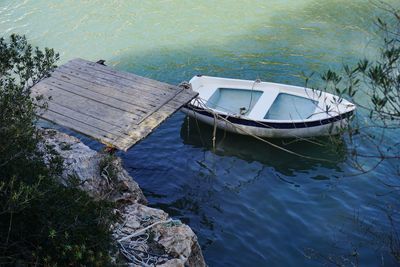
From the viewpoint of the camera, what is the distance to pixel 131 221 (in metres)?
9.70

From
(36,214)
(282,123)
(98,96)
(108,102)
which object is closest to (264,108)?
(282,123)

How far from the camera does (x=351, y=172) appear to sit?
13836 millimetres

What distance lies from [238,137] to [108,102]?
4097mm

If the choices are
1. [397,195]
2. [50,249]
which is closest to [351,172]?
[397,195]

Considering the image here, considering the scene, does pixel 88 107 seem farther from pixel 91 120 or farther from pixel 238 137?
pixel 238 137

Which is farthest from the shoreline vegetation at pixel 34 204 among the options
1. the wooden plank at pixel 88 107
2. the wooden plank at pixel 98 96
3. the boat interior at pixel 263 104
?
the boat interior at pixel 263 104

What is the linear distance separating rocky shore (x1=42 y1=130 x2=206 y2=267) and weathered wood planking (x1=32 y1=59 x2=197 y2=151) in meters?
0.65

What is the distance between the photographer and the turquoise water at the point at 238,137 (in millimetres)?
12023

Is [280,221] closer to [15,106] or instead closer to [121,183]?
[121,183]

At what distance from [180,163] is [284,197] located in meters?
3.12

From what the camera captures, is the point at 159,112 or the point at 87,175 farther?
the point at 159,112

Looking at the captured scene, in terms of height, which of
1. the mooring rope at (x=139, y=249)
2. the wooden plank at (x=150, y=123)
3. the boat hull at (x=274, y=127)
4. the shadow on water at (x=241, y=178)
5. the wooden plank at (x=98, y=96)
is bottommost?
the shadow on water at (x=241, y=178)

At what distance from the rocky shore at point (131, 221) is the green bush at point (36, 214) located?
0.98m

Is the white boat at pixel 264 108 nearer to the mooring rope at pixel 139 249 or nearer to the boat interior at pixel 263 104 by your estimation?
the boat interior at pixel 263 104
